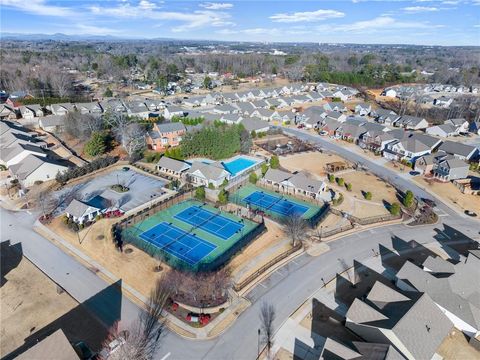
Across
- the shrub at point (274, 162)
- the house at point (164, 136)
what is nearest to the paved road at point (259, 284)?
the shrub at point (274, 162)

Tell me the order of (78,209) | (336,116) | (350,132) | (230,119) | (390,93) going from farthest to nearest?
(390,93)
(336,116)
(230,119)
(350,132)
(78,209)

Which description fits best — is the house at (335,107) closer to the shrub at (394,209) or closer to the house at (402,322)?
the shrub at (394,209)

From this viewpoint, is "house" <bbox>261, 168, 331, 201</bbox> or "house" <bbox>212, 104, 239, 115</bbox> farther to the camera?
"house" <bbox>212, 104, 239, 115</bbox>

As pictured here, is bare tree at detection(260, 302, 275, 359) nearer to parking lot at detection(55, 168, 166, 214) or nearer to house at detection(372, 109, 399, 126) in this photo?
parking lot at detection(55, 168, 166, 214)

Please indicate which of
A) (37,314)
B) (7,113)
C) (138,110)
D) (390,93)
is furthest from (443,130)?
(7,113)

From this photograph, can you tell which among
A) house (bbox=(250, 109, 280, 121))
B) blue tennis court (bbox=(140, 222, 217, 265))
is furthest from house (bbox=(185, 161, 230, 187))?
house (bbox=(250, 109, 280, 121))

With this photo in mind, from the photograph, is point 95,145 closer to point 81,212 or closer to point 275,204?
point 81,212
